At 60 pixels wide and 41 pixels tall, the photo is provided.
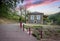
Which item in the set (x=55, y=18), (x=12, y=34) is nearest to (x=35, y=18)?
(x=55, y=18)

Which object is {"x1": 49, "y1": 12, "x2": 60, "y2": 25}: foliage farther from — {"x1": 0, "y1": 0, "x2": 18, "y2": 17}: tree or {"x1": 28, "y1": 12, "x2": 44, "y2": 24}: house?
{"x1": 0, "y1": 0, "x2": 18, "y2": 17}: tree

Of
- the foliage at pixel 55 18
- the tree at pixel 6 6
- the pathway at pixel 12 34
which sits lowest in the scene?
the pathway at pixel 12 34

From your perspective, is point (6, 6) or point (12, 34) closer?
point (12, 34)

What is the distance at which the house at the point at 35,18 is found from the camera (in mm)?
2480

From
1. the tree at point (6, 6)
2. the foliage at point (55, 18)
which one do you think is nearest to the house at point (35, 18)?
the foliage at point (55, 18)

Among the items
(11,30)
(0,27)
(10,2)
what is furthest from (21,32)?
(10,2)

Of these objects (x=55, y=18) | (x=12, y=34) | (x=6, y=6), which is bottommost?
(x=12, y=34)

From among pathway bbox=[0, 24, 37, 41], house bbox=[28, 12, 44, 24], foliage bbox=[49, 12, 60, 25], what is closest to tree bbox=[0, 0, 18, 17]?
pathway bbox=[0, 24, 37, 41]

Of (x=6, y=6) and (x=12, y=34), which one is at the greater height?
(x=6, y=6)

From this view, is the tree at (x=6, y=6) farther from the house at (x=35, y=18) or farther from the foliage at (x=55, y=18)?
the foliage at (x=55, y=18)

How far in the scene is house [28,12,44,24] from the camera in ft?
8.14

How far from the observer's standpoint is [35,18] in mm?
2500

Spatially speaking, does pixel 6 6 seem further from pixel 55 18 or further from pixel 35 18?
pixel 55 18

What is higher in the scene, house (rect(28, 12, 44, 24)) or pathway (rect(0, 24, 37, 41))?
house (rect(28, 12, 44, 24))
